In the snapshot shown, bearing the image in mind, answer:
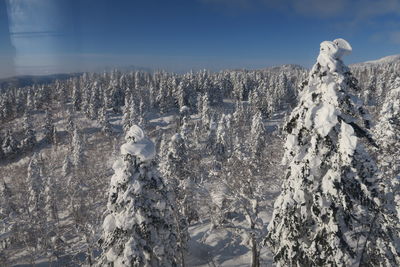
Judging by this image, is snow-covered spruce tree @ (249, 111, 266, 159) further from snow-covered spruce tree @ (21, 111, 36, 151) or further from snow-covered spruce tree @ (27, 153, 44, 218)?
snow-covered spruce tree @ (21, 111, 36, 151)

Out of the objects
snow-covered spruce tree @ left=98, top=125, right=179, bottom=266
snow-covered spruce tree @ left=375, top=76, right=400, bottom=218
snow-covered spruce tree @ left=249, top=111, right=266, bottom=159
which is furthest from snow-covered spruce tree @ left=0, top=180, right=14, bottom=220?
snow-covered spruce tree @ left=375, top=76, right=400, bottom=218

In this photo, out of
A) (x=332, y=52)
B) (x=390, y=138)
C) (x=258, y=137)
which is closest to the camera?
(x=332, y=52)

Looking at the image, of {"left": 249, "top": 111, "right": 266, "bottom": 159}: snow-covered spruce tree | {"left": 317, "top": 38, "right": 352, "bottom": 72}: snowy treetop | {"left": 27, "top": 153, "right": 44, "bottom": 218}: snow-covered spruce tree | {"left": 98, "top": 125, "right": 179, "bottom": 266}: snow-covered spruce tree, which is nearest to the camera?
{"left": 317, "top": 38, "right": 352, "bottom": 72}: snowy treetop

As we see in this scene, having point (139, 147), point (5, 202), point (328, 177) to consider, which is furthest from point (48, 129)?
point (328, 177)

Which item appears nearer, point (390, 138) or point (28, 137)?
point (390, 138)

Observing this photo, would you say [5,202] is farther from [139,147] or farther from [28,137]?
[139,147]

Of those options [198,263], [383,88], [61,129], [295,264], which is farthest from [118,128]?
[383,88]

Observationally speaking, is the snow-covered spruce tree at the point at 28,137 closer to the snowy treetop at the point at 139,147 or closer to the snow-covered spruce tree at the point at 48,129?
the snow-covered spruce tree at the point at 48,129

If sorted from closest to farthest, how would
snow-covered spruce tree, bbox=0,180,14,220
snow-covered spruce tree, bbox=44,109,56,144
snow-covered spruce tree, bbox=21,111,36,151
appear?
snow-covered spruce tree, bbox=0,180,14,220, snow-covered spruce tree, bbox=21,111,36,151, snow-covered spruce tree, bbox=44,109,56,144
